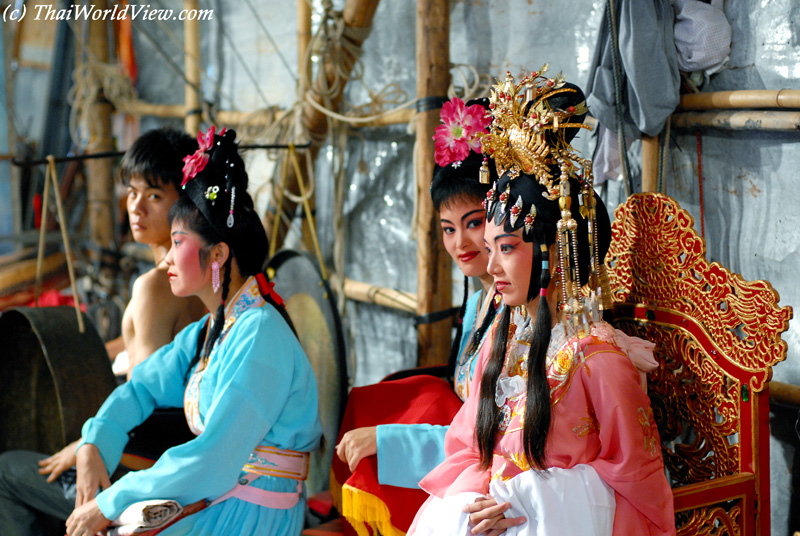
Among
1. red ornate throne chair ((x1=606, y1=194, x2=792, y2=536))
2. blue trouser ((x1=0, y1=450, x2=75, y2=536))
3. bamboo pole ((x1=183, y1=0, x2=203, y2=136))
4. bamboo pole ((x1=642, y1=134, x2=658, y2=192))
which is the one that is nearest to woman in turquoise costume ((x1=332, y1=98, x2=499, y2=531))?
red ornate throne chair ((x1=606, y1=194, x2=792, y2=536))

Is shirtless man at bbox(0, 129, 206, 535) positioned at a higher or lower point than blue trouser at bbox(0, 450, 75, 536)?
higher

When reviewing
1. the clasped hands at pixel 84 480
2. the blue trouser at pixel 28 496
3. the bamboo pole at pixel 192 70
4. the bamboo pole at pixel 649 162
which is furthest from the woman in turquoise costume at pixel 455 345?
Answer: the bamboo pole at pixel 192 70

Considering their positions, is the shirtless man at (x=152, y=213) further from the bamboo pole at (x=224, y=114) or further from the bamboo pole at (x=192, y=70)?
the bamboo pole at (x=192, y=70)

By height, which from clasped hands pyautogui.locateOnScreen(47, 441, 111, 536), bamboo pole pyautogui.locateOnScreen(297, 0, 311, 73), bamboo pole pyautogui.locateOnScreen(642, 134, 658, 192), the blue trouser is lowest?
the blue trouser

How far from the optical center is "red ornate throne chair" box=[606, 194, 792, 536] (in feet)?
5.20

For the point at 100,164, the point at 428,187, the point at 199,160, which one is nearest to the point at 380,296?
the point at 428,187

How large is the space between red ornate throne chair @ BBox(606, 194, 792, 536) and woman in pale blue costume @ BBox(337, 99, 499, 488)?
339 mm

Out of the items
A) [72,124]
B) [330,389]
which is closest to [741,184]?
[330,389]

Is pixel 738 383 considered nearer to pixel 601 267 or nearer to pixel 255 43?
pixel 601 267

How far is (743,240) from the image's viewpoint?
6.31ft

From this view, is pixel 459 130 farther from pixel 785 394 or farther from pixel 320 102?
pixel 320 102

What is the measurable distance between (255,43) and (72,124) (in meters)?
1.47

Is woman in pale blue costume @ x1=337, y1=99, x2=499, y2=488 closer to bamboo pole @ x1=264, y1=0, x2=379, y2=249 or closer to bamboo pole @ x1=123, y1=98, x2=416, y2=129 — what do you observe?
bamboo pole @ x1=123, y1=98, x2=416, y2=129

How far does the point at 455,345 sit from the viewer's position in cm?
208
